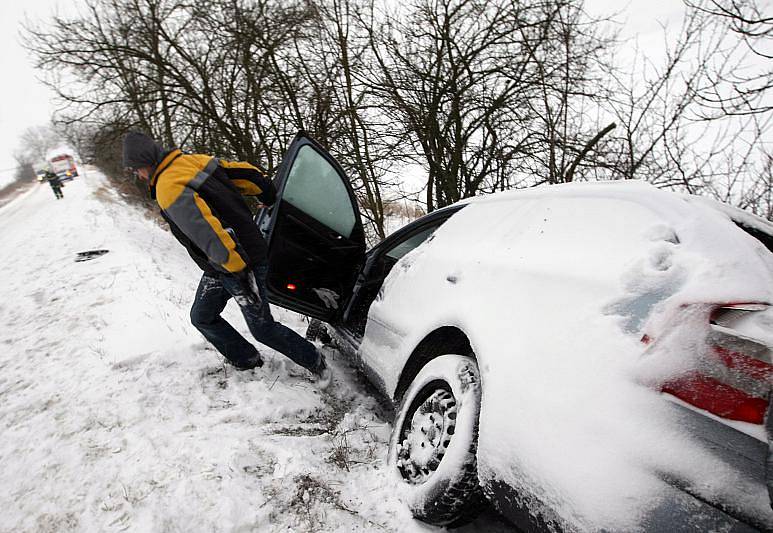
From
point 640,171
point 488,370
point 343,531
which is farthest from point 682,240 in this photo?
point 640,171

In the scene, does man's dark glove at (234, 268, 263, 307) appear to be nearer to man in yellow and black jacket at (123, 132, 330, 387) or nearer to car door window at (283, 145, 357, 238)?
man in yellow and black jacket at (123, 132, 330, 387)

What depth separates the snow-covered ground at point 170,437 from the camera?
1726 mm

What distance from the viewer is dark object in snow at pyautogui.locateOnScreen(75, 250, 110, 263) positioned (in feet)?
21.7

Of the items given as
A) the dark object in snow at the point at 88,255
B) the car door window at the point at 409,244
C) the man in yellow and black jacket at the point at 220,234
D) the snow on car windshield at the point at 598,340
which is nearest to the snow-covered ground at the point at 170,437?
the man in yellow and black jacket at the point at 220,234

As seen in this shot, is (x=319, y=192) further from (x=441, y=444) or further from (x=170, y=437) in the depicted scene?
(x=441, y=444)

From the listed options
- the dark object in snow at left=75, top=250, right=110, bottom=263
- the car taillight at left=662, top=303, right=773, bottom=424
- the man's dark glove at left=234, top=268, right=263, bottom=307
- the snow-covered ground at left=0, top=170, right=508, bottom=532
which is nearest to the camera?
the car taillight at left=662, top=303, right=773, bottom=424

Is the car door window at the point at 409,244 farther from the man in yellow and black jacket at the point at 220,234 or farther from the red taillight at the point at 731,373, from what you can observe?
the red taillight at the point at 731,373

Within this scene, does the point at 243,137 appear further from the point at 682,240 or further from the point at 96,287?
the point at 682,240

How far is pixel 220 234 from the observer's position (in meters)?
2.36

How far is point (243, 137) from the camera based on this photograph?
29.0ft

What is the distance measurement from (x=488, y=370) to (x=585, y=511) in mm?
522

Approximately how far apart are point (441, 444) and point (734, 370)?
3.54ft

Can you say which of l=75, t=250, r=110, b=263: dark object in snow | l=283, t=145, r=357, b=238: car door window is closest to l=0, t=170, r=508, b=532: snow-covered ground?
l=283, t=145, r=357, b=238: car door window

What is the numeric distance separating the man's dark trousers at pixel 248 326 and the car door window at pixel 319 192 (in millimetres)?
618
